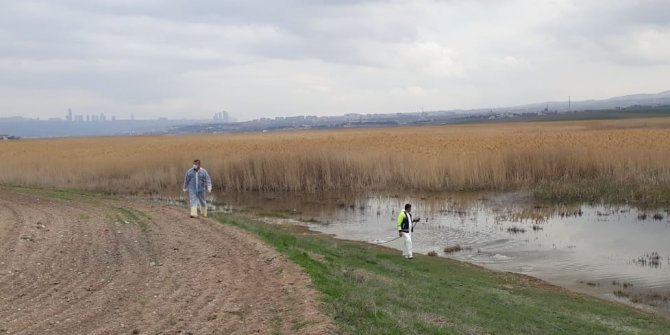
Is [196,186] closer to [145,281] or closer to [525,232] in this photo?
[145,281]

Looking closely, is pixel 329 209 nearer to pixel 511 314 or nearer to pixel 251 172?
pixel 251 172

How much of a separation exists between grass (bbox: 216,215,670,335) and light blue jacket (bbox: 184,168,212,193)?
8.97 feet

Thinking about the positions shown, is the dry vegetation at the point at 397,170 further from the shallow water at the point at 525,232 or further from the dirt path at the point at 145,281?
the dirt path at the point at 145,281

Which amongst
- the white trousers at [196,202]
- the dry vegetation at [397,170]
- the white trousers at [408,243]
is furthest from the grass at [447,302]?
the dry vegetation at [397,170]

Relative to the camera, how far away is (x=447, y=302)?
32.6 ft

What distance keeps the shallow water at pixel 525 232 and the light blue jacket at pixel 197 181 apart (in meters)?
5.67

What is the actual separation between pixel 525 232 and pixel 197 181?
10.9 m

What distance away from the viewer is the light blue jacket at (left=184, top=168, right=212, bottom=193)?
1714 centimetres

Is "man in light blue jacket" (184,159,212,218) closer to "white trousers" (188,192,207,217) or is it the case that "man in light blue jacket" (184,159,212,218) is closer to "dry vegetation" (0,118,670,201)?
"white trousers" (188,192,207,217)

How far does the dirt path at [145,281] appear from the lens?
721 centimetres

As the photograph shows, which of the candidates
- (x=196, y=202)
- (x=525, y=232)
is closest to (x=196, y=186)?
(x=196, y=202)

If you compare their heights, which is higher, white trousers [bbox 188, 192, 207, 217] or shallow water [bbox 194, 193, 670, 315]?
white trousers [bbox 188, 192, 207, 217]

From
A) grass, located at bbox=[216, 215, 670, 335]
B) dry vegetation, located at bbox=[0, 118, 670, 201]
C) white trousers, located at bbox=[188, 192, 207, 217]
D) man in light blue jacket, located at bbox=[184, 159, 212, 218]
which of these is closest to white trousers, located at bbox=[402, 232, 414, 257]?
grass, located at bbox=[216, 215, 670, 335]

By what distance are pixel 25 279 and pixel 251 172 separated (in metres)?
23.5
